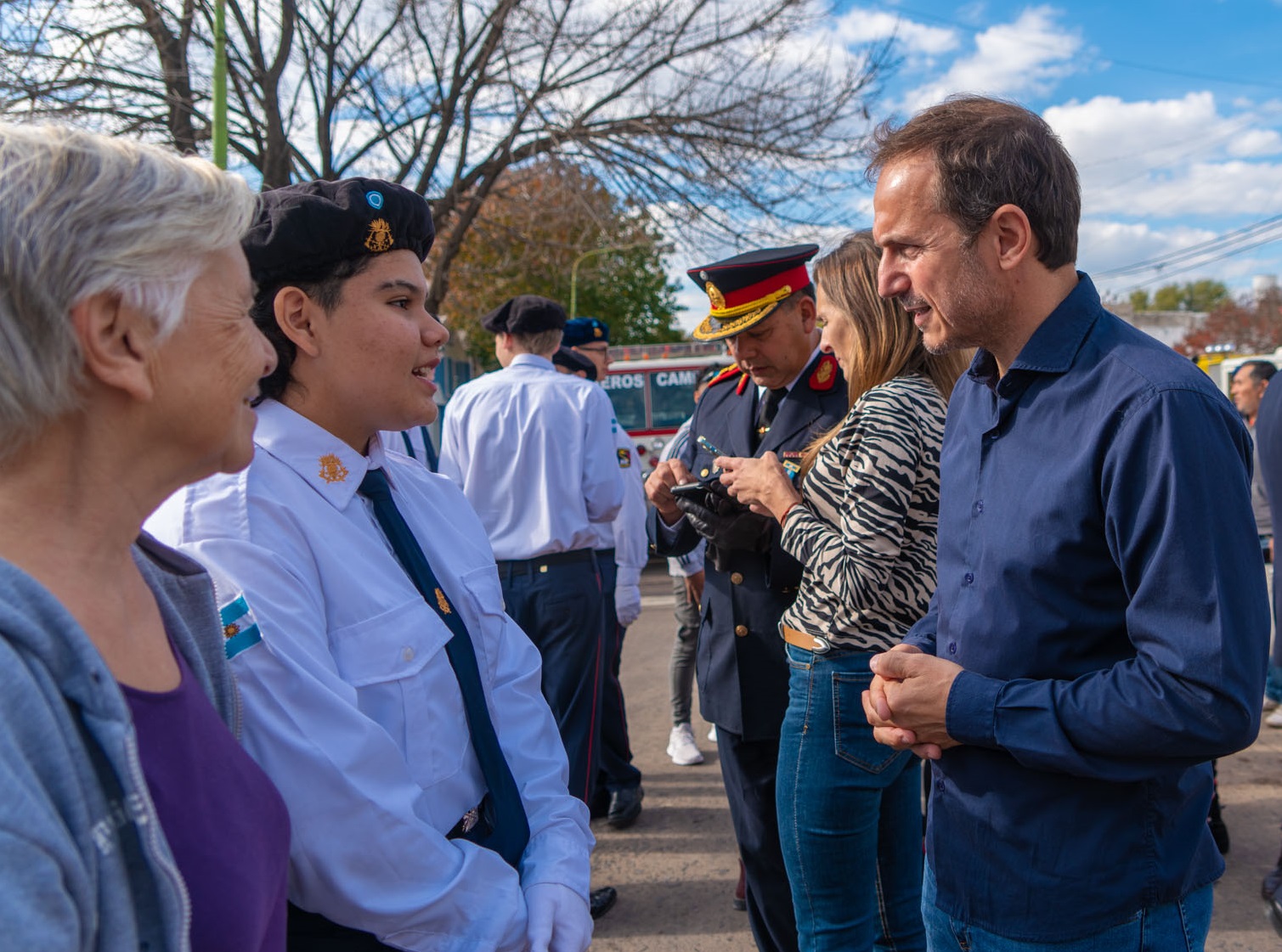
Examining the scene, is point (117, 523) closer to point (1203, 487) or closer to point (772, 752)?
point (1203, 487)

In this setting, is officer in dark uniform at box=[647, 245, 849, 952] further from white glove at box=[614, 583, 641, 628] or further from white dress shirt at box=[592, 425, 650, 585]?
white glove at box=[614, 583, 641, 628]

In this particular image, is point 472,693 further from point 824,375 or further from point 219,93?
point 219,93

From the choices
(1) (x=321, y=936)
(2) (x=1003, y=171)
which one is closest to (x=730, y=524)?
(2) (x=1003, y=171)

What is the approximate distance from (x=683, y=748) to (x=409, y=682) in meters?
3.78

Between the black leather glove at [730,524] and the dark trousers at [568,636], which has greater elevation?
the black leather glove at [730,524]

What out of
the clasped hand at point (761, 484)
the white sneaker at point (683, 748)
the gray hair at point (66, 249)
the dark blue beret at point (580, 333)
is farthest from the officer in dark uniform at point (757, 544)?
the dark blue beret at point (580, 333)

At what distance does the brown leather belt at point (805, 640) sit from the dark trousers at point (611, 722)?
198 cm

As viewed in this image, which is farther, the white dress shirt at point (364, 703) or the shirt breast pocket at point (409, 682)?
the shirt breast pocket at point (409, 682)

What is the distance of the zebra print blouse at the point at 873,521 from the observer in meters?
2.05

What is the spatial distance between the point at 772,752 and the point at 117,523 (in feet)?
6.75

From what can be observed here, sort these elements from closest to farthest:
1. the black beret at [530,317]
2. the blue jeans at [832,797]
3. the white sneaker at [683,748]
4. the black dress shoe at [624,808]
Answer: the blue jeans at [832,797] < the black dress shoe at [624,808] < the black beret at [530,317] < the white sneaker at [683,748]

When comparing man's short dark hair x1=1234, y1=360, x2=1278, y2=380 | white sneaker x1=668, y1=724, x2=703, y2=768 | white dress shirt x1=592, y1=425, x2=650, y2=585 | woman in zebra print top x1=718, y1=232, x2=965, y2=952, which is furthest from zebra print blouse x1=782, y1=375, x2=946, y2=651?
man's short dark hair x1=1234, y1=360, x2=1278, y2=380

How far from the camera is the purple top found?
39.8 inches

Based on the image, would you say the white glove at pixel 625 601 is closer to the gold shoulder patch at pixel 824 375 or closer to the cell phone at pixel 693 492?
the cell phone at pixel 693 492
